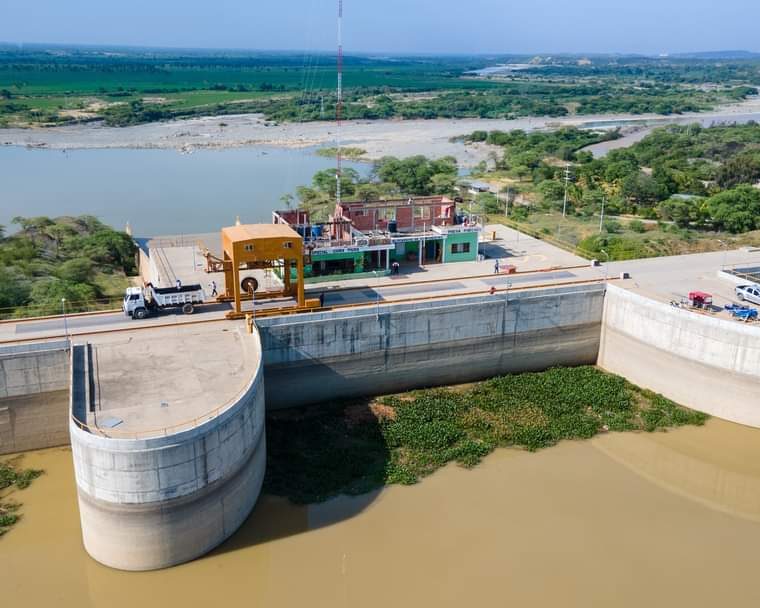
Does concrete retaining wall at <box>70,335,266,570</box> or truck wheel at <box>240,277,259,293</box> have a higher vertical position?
truck wheel at <box>240,277,259,293</box>

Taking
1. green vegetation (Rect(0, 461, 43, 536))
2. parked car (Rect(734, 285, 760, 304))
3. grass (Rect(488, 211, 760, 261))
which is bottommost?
green vegetation (Rect(0, 461, 43, 536))

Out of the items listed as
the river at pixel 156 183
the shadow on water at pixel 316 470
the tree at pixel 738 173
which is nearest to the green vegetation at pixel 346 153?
the river at pixel 156 183

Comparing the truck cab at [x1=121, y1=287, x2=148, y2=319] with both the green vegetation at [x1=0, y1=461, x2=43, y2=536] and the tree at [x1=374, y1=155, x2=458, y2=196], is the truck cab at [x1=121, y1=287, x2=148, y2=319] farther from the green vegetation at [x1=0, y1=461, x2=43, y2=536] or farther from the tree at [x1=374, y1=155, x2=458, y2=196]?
the tree at [x1=374, y1=155, x2=458, y2=196]

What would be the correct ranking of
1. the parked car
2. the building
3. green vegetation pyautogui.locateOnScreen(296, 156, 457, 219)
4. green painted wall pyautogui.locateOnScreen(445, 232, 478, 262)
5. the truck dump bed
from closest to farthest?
the truck dump bed → the parked car → the building → green painted wall pyautogui.locateOnScreen(445, 232, 478, 262) → green vegetation pyautogui.locateOnScreen(296, 156, 457, 219)

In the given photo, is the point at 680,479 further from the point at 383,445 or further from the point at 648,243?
the point at 648,243

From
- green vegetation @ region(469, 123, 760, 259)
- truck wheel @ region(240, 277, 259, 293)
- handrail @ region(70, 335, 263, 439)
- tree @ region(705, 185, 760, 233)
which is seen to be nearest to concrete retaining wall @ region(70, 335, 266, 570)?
handrail @ region(70, 335, 263, 439)

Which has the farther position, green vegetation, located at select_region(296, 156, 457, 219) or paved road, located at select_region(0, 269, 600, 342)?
green vegetation, located at select_region(296, 156, 457, 219)

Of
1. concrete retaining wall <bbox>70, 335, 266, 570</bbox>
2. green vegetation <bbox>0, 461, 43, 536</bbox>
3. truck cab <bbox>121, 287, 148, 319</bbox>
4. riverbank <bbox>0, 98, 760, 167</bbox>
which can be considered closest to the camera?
concrete retaining wall <bbox>70, 335, 266, 570</bbox>

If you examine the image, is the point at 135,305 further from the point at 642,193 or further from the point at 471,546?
the point at 642,193
